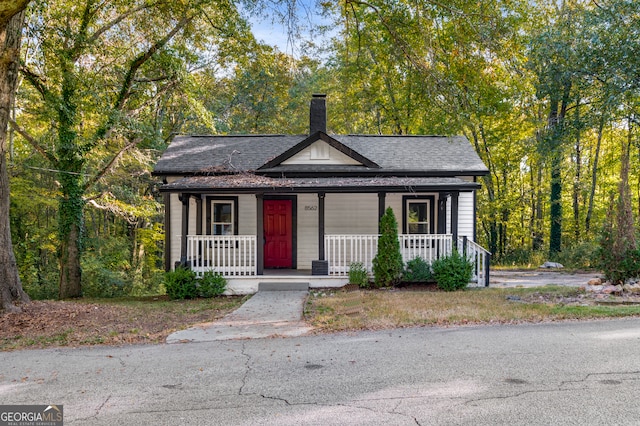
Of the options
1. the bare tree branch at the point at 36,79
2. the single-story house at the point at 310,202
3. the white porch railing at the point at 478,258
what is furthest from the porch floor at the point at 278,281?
the bare tree branch at the point at 36,79

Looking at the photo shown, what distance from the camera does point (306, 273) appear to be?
12.0 metres

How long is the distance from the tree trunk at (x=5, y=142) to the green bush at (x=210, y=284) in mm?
3670

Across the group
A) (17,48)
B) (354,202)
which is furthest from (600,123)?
(17,48)

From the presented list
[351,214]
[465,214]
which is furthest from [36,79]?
[465,214]

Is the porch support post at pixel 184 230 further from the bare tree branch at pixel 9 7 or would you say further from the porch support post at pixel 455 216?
the porch support post at pixel 455 216

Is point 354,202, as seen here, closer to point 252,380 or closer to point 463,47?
point 463,47

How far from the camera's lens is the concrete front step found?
35.4 ft

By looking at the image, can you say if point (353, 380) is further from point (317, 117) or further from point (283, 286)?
point (317, 117)

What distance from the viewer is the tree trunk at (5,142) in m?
7.30

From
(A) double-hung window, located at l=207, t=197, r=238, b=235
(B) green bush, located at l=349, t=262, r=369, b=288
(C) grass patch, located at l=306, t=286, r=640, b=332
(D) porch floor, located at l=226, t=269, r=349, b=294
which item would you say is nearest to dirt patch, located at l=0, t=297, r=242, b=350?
(D) porch floor, located at l=226, t=269, r=349, b=294

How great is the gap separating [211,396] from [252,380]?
0.52 meters

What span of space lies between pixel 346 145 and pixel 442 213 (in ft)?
11.9

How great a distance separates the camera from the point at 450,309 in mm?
7637

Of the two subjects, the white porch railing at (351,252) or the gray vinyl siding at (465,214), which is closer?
the white porch railing at (351,252)
